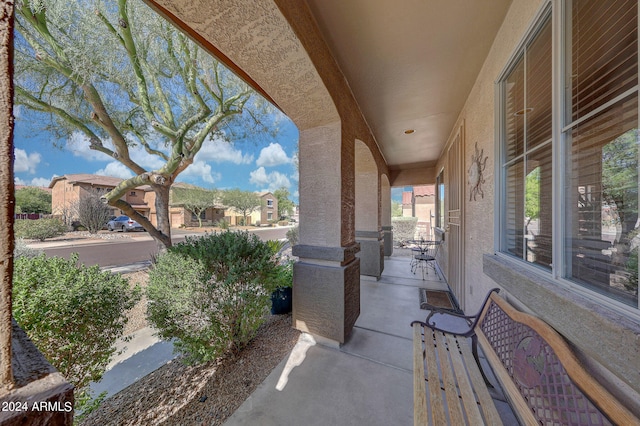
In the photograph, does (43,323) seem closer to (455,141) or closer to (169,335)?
(169,335)

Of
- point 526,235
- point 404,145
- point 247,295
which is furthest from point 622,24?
point 404,145

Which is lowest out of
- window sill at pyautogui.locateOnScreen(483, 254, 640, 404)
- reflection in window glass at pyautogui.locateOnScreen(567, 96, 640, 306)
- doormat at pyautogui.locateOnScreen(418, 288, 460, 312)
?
doormat at pyautogui.locateOnScreen(418, 288, 460, 312)

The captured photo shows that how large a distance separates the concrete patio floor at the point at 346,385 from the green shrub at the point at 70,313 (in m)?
1.18

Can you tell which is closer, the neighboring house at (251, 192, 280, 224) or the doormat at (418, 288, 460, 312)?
the doormat at (418, 288, 460, 312)

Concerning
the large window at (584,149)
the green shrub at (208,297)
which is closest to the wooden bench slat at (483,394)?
the large window at (584,149)

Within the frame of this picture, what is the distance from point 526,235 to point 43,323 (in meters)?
3.50

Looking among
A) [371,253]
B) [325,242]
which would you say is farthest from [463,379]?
[371,253]

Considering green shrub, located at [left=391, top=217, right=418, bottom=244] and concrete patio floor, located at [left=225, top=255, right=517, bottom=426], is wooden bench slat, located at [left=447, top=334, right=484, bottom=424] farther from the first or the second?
green shrub, located at [left=391, top=217, right=418, bottom=244]

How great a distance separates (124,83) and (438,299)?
774 centimetres

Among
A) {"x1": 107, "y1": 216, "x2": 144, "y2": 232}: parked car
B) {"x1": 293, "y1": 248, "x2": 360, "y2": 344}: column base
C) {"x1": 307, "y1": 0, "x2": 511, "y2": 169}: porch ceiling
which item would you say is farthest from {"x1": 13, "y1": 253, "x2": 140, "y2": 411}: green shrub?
{"x1": 107, "y1": 216, "x2": 144, "y2": 232}: parked car

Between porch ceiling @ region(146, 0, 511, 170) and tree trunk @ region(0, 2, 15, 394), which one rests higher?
porch ceiling @ region(146, 0, 511, 170)

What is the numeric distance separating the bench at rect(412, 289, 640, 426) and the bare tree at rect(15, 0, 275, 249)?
235 inches

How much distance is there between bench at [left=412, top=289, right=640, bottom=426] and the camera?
0.92m

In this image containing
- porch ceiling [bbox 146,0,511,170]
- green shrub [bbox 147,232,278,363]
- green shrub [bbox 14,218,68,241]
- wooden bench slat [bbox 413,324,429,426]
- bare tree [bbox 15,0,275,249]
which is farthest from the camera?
green shrub [bbox 14,218,68,241]
